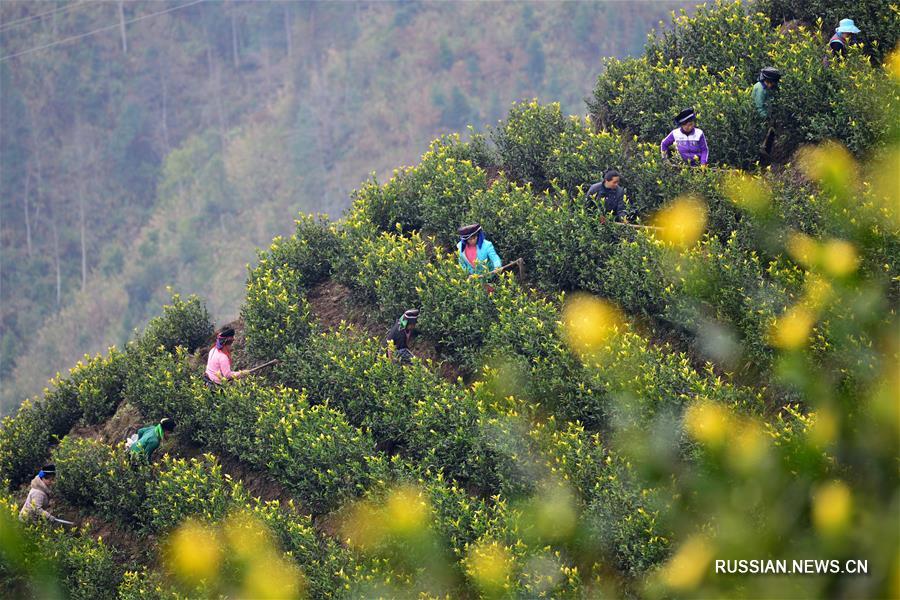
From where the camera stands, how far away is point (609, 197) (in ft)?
50.0

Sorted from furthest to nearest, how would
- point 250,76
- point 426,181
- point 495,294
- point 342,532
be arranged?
point 250,76 < point 426,181 < point 495,294 < point 342,532

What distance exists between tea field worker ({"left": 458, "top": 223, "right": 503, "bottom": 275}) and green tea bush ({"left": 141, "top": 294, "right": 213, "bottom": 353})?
15.2 ft

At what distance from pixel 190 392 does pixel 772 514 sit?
931 cm

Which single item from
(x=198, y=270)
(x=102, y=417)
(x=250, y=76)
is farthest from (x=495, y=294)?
(x=250, y=76)

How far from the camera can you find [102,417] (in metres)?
16.7

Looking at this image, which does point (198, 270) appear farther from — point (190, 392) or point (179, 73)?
point (190, 392)

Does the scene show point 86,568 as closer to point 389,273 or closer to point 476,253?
point 389,273

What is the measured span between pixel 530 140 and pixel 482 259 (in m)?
3.08

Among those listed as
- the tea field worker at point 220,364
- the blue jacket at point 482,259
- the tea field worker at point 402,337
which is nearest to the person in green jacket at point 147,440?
the tea field worker at point 220,364

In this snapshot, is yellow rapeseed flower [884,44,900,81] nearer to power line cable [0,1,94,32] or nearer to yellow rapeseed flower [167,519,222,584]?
yellow rapeseed flower [167,519,222,584]

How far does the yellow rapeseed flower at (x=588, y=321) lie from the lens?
528 inches

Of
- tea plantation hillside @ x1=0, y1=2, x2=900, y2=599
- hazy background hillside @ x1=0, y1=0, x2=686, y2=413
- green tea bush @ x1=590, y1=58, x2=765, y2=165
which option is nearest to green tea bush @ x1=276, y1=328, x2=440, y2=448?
tea plantation hillside @ x1=0, y1=2, x2=900, y2=599

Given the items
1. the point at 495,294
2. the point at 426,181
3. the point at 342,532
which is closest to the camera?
the point at 342,532

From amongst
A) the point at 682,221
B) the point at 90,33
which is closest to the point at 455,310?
the point at 682,221
